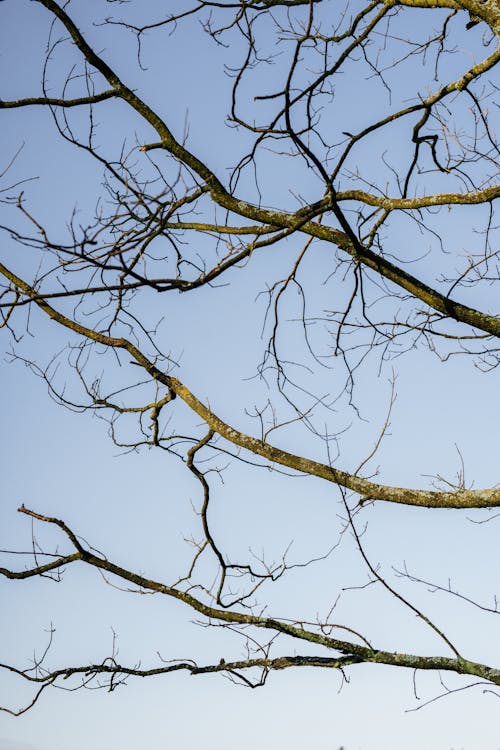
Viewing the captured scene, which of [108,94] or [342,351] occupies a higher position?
[108,94]

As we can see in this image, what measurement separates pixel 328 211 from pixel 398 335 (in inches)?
42.2

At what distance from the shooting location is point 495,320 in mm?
3902

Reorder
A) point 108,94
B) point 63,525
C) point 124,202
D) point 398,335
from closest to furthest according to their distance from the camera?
point 124,202 < point 63,525 < point 108,94 < point 398,335

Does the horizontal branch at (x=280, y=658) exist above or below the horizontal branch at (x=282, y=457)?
below

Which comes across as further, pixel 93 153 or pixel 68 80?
pixel 68 80

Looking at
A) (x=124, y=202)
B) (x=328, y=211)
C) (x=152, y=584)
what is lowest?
(x=152, y=584)

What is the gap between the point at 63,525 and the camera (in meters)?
3.99

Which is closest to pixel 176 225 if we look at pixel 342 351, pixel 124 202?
pixel 124 202

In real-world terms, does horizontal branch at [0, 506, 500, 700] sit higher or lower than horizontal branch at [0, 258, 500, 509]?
lower

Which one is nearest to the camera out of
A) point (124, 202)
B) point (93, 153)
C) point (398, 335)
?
point (124, 202)

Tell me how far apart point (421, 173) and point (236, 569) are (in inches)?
98.0

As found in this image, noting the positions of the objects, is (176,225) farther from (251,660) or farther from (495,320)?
(251,660)

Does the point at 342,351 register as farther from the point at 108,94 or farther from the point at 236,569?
the point at 108,94

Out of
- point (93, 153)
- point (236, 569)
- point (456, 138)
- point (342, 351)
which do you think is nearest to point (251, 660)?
point (236, 569)
